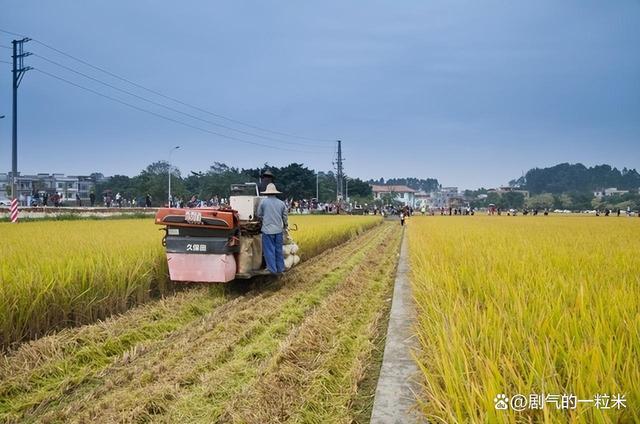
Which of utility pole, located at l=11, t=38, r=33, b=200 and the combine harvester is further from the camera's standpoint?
utility pole, located at l=11, t=38, r=33, b=200

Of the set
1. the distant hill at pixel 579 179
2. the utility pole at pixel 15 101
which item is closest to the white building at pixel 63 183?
the utility pole at pixel 15 101

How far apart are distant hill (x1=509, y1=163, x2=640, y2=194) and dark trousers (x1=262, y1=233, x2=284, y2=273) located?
153m

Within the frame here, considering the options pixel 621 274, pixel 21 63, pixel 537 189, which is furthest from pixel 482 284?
pixel 537 189

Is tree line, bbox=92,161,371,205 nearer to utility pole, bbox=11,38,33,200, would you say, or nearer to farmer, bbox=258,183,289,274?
utility pole, bbox=11,38,33,200

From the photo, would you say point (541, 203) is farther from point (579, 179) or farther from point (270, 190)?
point (270, 190)

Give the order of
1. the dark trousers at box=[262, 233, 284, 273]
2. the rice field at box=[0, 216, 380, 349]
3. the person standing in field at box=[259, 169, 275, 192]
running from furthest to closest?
1. the person standing in field at box=[259, 169, 275, 192]
2. the dark trousers at box=[262, 233, 284, 273]
3. the rice field at box=[0, 216, 380, 349]

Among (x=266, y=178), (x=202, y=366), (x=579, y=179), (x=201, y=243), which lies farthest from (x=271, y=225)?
(x=579, y=179)

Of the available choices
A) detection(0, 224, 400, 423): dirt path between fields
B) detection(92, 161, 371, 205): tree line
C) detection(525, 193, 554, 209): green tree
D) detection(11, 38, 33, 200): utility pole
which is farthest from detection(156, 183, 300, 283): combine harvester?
detection(525, 193, 554, 209): green tree

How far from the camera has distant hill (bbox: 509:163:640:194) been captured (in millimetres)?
141250

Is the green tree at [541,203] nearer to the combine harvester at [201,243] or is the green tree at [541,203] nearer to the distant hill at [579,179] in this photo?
the distant hill at [579,179]

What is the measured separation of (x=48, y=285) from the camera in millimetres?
4223

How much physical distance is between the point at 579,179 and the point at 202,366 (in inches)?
6552

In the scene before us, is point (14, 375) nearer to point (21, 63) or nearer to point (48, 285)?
point (48, 285)

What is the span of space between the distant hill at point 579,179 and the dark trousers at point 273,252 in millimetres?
153461
